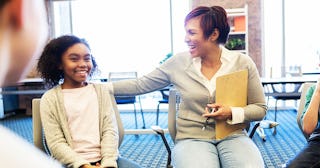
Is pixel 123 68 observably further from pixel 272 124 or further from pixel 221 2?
pixel 272 124

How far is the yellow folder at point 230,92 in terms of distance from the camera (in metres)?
1.69

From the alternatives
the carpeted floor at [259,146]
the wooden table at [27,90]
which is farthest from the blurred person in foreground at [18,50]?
the wooden table at [27,90]

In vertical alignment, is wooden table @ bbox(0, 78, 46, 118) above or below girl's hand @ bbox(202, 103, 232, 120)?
below

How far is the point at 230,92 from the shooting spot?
1.72 meters

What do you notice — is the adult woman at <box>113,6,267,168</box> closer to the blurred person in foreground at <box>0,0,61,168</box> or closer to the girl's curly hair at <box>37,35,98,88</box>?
the girl's curly hair at <box>37,35,98,88</box>

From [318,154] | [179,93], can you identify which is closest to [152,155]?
[179,93]

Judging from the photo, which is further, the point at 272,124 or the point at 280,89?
the point at 280,89

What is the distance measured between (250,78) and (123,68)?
15.1 ft

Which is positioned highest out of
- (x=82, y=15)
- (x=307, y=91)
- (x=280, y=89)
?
(x=82, y=15)

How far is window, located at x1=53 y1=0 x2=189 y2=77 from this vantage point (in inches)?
240

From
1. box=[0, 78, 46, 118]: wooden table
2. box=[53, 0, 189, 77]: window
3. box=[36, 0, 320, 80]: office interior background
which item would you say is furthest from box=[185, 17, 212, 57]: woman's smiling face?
box=[53, 0, 189, 77]: window

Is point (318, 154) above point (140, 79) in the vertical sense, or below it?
below

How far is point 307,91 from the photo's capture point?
1.93 m

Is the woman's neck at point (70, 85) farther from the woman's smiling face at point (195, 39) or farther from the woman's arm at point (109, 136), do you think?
the woman's smiling face at point (195, 39)
